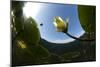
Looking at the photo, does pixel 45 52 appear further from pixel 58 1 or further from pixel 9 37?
pixel 58 1

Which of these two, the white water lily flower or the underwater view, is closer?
the underwater view

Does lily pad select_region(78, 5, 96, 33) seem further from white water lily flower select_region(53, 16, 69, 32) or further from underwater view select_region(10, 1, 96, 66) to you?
white water lily flower select_region(53, 16, 69, 32)

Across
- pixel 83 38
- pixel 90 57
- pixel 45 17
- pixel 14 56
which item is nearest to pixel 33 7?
pixel 45 17

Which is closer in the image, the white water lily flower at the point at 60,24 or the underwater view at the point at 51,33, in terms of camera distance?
the underwater view at the point at 51,33

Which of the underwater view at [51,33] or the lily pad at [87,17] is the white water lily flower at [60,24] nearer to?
the underwater view at [51,33]

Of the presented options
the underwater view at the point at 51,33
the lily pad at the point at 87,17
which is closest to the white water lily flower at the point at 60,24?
the underwater view at the point at 51,33

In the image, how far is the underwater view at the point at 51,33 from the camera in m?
1.99

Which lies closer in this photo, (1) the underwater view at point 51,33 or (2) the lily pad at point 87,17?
(1) the underwater view at point 51,33

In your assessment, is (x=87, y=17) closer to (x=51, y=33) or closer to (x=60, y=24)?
(x=60, y=24)

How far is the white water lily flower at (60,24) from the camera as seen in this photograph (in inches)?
84.0

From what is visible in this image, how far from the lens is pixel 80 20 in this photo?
2.22 meters

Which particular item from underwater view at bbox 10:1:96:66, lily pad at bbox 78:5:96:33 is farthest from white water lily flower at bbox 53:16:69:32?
lily pad at bbox 78:5:96:33

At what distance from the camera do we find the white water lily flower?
2.13 meters

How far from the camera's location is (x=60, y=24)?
2156 mm
